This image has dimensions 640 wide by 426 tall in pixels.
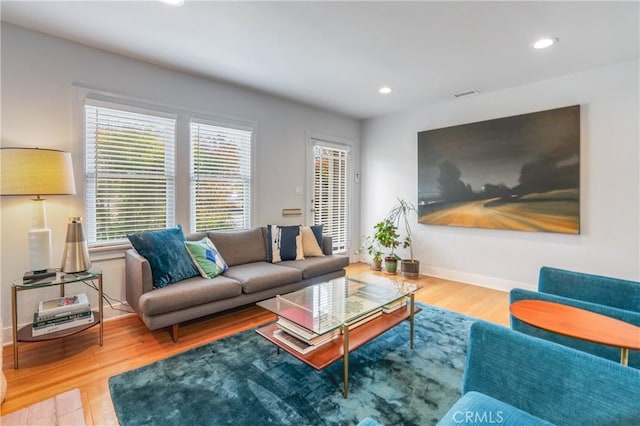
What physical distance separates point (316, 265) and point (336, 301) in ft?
3.81

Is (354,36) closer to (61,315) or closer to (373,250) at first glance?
(61,315)

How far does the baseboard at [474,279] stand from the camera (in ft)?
12.7

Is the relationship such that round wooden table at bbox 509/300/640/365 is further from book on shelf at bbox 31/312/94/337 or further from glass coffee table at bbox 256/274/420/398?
book on shelf at bbox 31/312/94/337

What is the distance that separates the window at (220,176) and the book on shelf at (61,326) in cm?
133

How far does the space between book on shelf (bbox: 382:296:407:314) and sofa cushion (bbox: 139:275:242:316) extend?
1347 mm

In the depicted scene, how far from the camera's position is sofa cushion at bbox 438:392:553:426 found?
94 cm

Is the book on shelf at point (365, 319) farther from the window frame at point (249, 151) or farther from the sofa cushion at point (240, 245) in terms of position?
the window frame at point (249, 151)

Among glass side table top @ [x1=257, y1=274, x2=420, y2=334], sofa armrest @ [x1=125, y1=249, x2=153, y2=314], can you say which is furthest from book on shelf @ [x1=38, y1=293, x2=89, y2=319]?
glass side table top @ [x1=257, y1=274, x2=420, y2=334]

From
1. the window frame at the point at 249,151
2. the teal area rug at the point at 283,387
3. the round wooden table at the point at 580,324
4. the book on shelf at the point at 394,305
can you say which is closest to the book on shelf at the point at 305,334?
the teal area rug at the point at 283,387

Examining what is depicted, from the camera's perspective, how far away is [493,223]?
13.0 feet

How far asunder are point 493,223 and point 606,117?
1596mm

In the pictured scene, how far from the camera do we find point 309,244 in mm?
3934

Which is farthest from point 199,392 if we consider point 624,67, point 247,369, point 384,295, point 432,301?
point 624,67

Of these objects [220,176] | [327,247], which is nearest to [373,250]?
[327,247]
